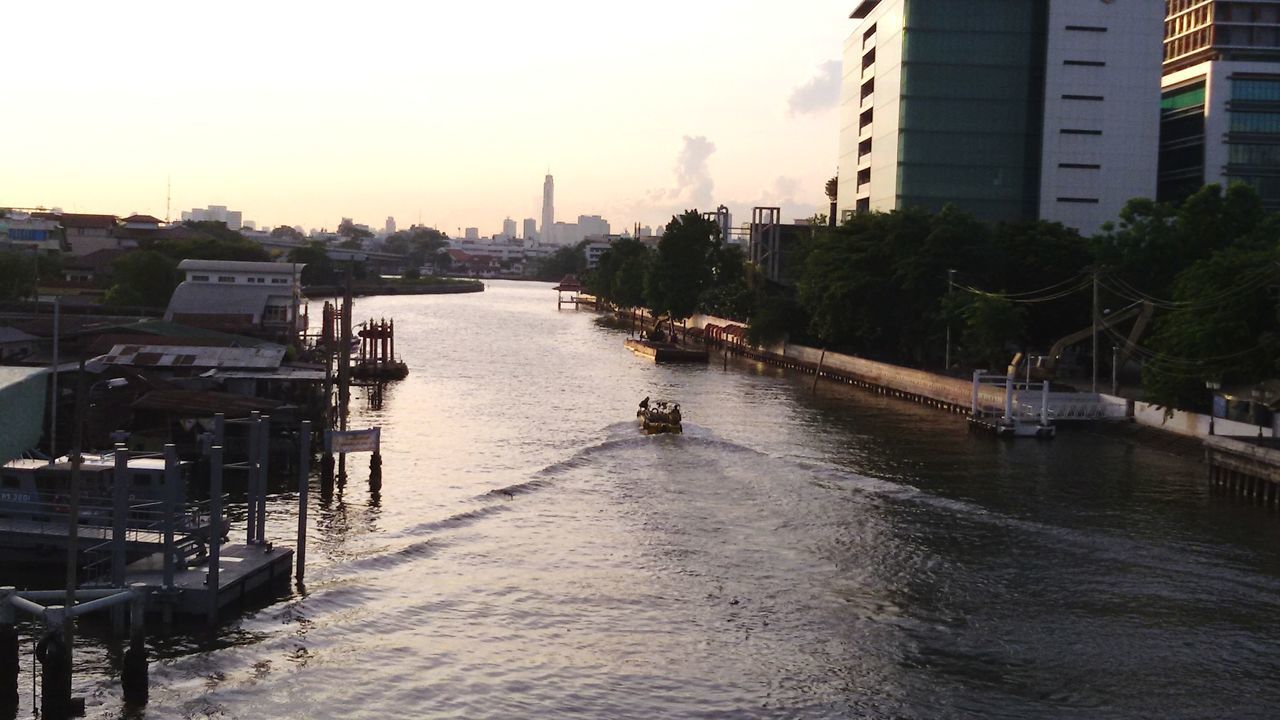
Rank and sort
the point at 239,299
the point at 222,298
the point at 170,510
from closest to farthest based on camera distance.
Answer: the point at 170,510, the point at 222,298, the point at 239,299

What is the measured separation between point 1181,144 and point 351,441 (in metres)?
98.0

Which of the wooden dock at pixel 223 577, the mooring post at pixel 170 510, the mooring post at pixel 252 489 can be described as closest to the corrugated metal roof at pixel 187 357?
the mooring post at pixel 252 489

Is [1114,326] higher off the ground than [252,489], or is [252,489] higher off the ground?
[1114,326]

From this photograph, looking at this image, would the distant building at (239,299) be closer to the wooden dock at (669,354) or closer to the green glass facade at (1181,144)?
the wooden dock at (669,354)

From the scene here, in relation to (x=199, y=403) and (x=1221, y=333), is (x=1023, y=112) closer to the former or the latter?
(x=1221, y=333)

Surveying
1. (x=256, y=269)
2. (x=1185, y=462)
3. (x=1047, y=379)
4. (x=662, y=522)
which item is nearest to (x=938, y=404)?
(x=1047, y=379)

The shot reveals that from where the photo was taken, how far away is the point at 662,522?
4216 centimetres

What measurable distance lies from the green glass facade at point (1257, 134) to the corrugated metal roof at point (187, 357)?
87.9 m

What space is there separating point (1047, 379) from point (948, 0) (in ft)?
180

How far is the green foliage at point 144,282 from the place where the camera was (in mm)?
112300

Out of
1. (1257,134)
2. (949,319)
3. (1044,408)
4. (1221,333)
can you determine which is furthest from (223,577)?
(1257,134)

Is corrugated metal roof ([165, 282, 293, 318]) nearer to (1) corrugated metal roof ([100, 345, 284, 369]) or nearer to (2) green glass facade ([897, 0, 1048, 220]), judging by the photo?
(1) corrugated metal roof ([100, 345, 284, 369])

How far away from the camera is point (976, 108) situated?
373 feet

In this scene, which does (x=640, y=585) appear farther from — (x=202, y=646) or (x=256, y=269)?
(x=256, y=269)
